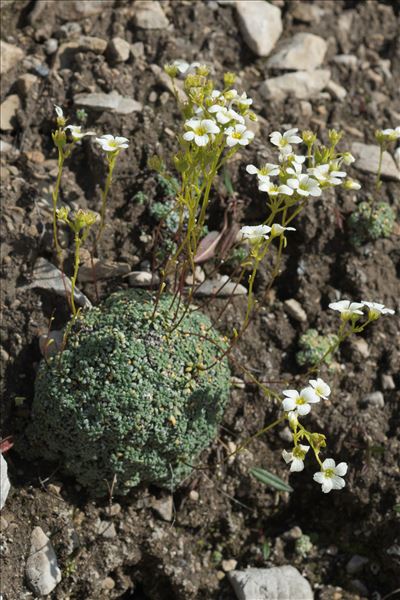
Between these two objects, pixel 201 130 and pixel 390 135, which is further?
pixel 390 135

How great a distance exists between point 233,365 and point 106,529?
1123 mm

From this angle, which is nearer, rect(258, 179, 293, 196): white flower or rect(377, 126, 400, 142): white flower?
rect(258, 179, 293, 196): white flower

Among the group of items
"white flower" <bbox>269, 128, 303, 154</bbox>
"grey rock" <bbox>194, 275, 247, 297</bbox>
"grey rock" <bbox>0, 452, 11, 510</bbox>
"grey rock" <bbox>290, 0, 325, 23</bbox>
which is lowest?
"grey rock" <bbox>0, 452, 11, 510</bbox>

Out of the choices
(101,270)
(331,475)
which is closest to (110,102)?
(101,270)

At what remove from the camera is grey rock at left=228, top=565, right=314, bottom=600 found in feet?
13.2

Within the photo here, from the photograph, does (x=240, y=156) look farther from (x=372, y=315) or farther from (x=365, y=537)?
(x=365, y=537)

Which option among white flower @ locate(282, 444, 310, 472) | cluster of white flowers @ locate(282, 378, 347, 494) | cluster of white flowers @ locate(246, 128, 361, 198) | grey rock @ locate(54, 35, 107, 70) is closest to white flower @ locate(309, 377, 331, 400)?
cluster of white flowers @ locate(282, 378, 347, 494)

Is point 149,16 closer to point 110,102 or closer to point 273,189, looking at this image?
point 110,102

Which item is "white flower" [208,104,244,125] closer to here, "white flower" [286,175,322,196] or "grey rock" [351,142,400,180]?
"white flower" [286,175,322,196]

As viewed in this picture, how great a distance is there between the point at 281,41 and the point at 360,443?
3015mm

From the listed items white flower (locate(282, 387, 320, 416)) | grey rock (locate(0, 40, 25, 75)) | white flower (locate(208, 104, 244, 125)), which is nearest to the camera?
white flower (locate(282, 387, 320, 416))

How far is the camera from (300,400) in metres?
3.40

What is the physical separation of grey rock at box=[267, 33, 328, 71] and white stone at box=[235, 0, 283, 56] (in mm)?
97

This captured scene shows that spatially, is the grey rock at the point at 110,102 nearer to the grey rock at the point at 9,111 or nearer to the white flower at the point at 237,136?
the grey rock at the point at 9,111
